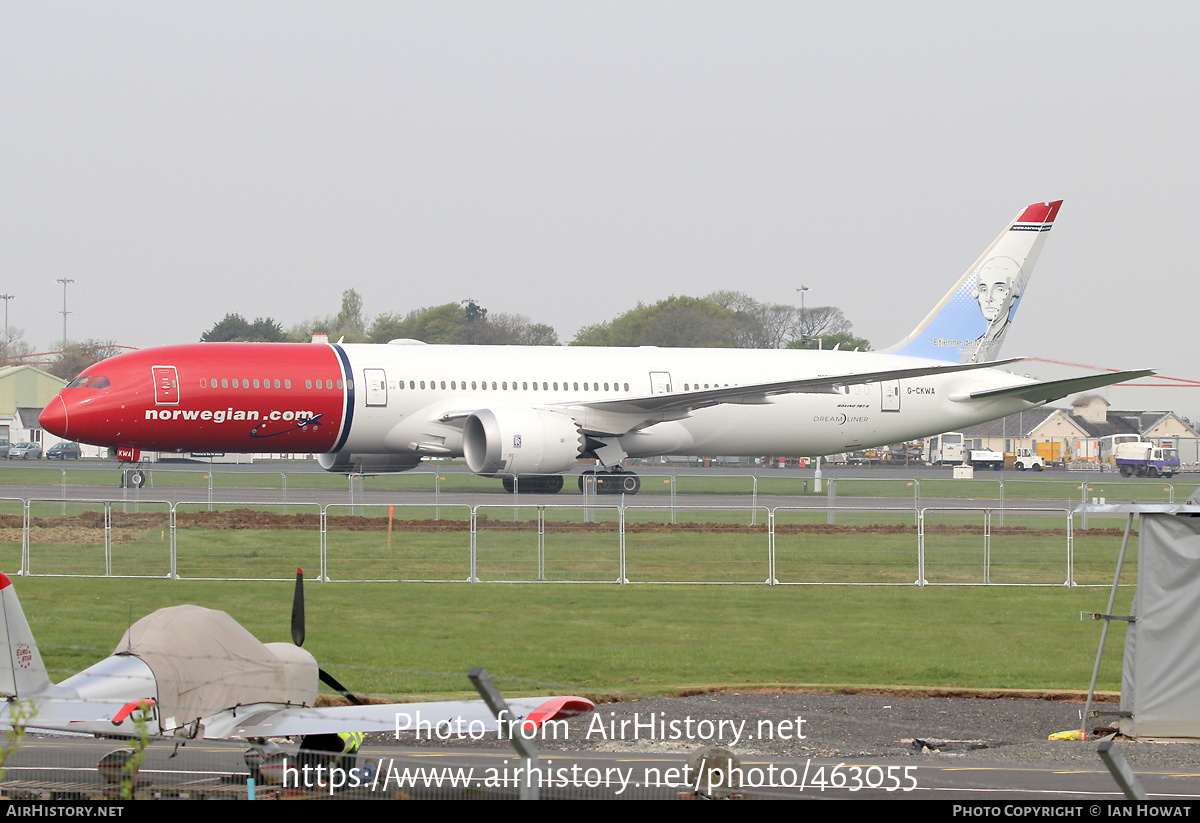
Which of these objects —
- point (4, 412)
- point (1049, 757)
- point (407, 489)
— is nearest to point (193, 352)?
point (407, 489)

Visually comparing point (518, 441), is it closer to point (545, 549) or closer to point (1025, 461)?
point (545, 549)

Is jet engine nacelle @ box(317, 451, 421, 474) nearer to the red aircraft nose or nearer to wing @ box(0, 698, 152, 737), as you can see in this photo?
the red aircraft nose

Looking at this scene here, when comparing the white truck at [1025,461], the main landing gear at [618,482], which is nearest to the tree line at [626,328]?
the white truck at [1025,461]

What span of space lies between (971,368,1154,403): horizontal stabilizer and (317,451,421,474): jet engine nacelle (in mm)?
17079

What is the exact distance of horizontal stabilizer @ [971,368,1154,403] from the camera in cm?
3528

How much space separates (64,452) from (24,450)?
4.64 metres

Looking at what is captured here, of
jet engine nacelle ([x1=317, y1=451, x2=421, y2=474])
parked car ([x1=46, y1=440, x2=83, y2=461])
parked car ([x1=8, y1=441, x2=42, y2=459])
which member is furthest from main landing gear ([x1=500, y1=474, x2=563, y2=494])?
parked car ([x1=8, y1=441, x2=42, y2=459])

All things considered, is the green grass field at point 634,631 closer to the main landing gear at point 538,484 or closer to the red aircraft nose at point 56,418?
the red aircraft nose at point 56,418

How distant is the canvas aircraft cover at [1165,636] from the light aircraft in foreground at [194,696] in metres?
5.90

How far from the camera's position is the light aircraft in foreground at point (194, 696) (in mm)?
7238

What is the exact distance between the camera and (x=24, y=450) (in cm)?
7550
